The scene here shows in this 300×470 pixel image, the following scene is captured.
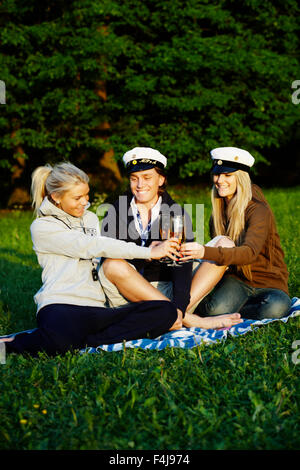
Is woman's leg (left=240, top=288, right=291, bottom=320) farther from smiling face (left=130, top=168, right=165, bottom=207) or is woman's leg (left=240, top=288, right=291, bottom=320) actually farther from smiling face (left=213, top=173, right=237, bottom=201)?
smiling face (left=130, top=168, right=165, bottom=207)

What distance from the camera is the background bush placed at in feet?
40.7

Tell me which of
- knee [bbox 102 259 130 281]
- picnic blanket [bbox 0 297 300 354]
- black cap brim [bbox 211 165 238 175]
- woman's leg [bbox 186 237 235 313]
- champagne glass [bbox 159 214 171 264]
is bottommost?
picnic blanket [bbox 0 297 300 354]

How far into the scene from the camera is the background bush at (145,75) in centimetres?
1241

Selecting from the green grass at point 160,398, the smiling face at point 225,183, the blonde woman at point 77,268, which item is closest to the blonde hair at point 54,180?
the blonde woman at point 77,268

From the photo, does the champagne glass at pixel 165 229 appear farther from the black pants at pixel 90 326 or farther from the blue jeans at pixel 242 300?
the blue jeans at pixel 242 300

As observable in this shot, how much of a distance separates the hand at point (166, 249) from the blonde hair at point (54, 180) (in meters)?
0.81

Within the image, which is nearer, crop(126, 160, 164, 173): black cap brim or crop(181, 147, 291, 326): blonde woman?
crop(181, 147, 291, 326): blonde woman

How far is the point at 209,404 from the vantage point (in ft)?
9.36

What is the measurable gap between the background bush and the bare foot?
9.13m

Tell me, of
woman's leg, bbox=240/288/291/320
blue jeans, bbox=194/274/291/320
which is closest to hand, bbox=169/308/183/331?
blue jeans, bbox=194/274/291/320

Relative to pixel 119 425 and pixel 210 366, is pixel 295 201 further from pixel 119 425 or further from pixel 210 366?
pixel 119 425

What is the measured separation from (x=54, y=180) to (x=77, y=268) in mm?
736
